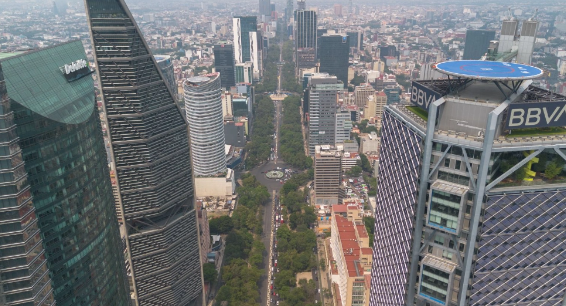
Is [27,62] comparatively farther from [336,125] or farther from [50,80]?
[336,125]

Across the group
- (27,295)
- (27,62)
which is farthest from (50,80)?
(27,295)

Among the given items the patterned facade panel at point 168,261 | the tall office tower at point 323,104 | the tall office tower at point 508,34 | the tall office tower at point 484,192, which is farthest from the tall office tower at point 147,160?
the tall office tower at point 323,104

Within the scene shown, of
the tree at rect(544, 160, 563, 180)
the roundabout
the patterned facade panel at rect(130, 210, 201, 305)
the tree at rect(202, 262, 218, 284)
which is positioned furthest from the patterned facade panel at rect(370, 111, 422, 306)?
the roundabout

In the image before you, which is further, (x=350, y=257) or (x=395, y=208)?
(x=350, y=257)

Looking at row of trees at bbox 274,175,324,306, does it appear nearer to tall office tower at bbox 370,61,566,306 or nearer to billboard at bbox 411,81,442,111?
tall office tower at bbox 370,61,566,306

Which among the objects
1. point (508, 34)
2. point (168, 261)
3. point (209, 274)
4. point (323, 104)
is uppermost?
point (508, 34)

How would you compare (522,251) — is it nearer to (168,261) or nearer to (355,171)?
(168,261)

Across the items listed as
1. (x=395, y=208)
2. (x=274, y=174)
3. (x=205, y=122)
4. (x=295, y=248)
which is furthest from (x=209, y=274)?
(x=274, y=174)
